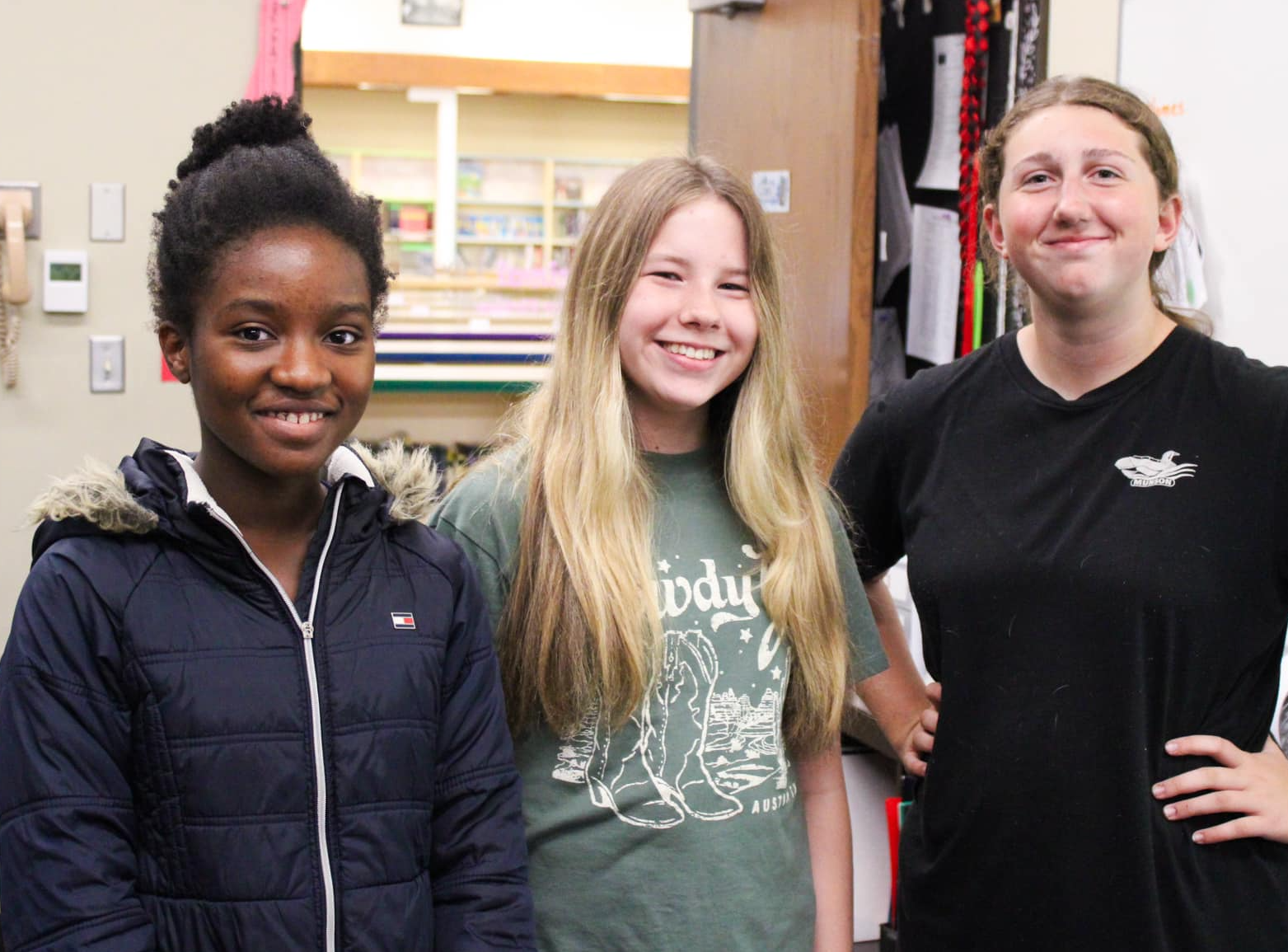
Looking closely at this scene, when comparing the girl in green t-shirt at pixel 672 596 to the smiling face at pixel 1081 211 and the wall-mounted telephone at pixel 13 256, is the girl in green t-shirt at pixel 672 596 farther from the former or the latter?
the wall-mounted telephone at pixel 13 256

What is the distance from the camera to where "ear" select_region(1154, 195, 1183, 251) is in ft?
4.96

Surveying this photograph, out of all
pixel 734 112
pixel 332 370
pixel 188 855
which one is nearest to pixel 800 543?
pixel 332 370

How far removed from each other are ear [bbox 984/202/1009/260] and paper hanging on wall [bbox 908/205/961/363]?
4.60 ft

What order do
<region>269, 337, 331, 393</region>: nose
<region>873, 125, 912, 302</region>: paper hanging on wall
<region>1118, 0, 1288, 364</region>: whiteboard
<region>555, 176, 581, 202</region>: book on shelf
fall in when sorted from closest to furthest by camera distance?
<region>269, 337, 331, 393</region>: nose, <region>1118, 0, 1288, 364</region>: whiteboard, <region>873, 125, 912, 302</region>: paper hanging on wall, <region>555, 176, 581, 202</region>: book on shelf

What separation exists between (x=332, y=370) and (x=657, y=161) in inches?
18.8

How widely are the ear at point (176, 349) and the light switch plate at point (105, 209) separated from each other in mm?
2316

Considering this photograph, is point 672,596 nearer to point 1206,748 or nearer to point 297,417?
point 297,417

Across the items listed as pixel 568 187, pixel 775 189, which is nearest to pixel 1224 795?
pixel 775 189

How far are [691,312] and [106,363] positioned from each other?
2374 millimetres

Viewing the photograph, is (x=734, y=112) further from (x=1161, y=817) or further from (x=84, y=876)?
(x=84, y=876)

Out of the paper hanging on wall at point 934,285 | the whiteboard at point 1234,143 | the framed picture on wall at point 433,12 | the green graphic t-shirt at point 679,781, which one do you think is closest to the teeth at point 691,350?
the green graphic t-shirt at point 679,781

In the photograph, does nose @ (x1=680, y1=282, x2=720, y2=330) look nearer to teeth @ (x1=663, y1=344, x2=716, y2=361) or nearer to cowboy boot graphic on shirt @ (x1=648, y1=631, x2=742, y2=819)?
teeth @ (x1=663, y1=344, x2=716, y2=361)

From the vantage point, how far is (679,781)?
135 centimetres

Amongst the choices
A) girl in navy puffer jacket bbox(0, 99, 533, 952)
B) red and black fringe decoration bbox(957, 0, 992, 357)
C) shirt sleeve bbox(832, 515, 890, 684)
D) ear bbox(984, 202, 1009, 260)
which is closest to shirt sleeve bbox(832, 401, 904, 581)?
shirt sleeve bbox(832, 515, 890, 684)
